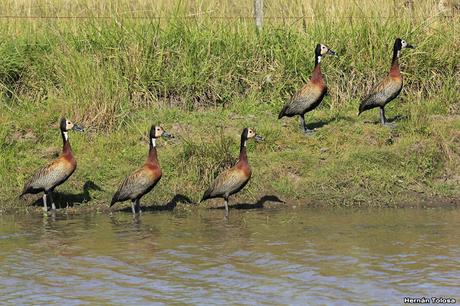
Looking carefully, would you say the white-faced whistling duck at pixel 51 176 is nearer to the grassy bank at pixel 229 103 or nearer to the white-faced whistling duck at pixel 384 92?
the grassy bank at pixel 229 103

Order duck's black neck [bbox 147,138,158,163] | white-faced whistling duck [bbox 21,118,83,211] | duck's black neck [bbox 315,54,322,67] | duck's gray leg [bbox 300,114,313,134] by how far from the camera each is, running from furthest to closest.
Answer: duck's black neck [bbox 315,54,322,67] → duck's gray leg [bbox 300,114,313,134] → duck's black neck [bbox 147,138,158,163] → white-faced whistling duck [bbox 21,118,83,211]

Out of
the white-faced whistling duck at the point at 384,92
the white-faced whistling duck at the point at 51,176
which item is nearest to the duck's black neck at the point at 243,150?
the white-faced whistling duck at the point at 51,176

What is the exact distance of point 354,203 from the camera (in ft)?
40.1

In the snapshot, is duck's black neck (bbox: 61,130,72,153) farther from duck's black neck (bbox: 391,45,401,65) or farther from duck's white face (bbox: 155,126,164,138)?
duck's black neck (bbox: 391,45,401,65)

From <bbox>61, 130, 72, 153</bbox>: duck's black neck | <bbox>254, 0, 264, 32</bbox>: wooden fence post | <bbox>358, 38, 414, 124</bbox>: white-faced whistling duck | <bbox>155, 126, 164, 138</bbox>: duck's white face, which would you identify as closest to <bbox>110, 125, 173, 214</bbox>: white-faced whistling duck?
<bbox>155, 126, 164, 138</bbox>: duck's white face

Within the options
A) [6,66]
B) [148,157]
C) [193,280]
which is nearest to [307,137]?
[148,157]

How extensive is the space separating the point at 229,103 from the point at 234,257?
5.30 metres

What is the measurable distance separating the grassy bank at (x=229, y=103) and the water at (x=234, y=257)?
0.67m

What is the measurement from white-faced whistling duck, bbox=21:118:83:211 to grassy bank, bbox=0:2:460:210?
0.42m

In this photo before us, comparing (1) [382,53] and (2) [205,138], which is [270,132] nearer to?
(2) [205,138]

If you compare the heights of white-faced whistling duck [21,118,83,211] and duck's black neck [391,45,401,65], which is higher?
duck's black neck [391,45,401,65]

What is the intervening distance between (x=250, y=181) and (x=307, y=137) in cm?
130

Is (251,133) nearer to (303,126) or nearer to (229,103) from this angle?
(303,126)

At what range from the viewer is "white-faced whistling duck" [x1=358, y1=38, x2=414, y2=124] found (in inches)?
538
